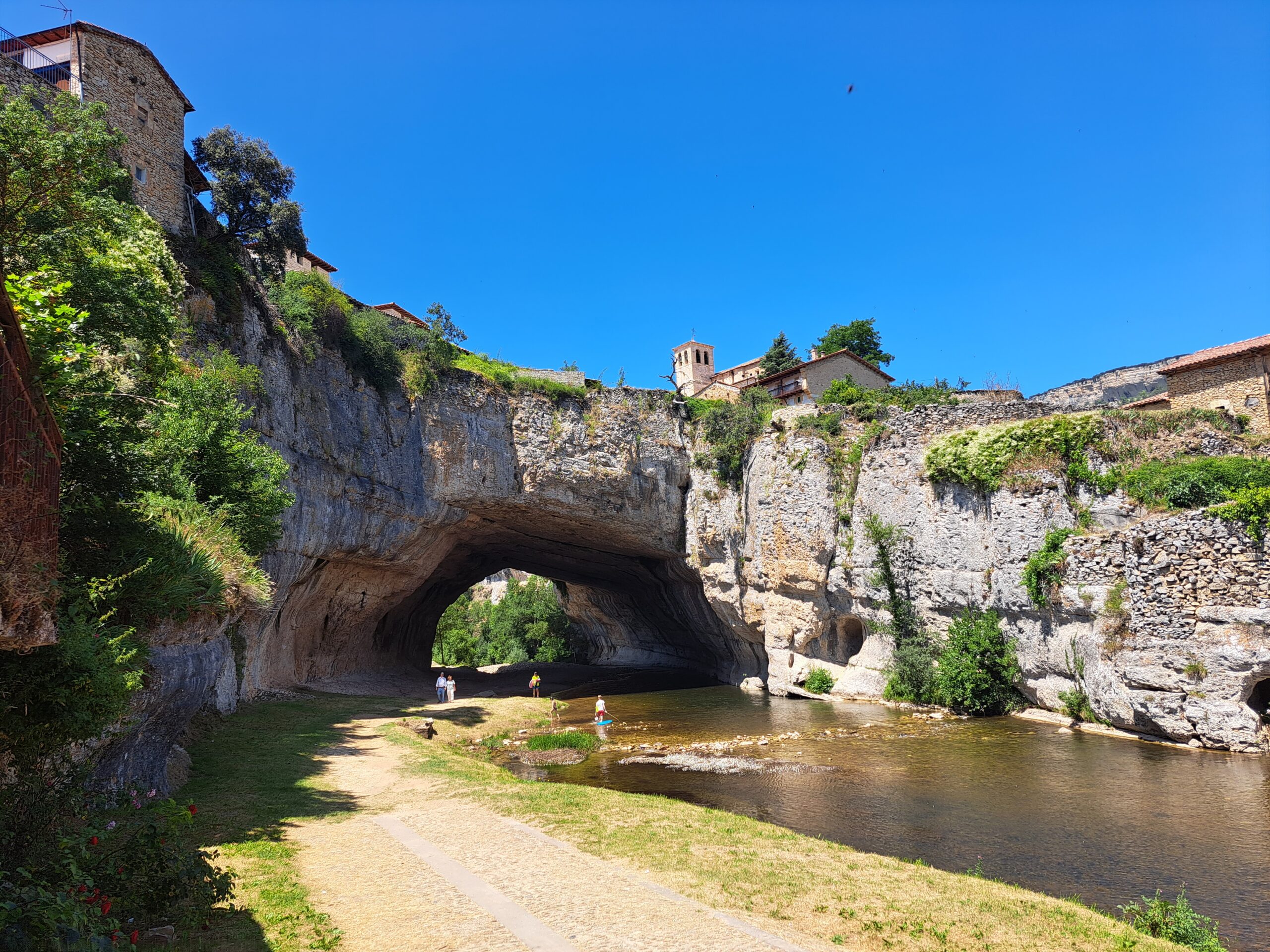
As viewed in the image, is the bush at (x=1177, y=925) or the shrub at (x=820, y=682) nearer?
the bush at (x=1177, y=925)

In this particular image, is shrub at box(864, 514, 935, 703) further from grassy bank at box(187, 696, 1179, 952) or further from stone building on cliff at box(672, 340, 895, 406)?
grassy bank at box(187, 696, 1179, 952)

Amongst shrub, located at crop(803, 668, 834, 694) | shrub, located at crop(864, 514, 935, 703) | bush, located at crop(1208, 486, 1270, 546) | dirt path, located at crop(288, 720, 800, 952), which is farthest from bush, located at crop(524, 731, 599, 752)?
bush, located at crop(1208, 486, 1270, 546)

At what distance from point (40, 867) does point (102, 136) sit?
11.6m

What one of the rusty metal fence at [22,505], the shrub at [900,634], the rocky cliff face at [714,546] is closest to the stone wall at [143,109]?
the rocky cliff face at [714,546]

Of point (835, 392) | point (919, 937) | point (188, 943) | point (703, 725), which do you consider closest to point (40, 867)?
point (188, 943)

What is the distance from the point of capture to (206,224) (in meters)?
24.4

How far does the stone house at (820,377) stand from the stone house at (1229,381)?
18756 mm

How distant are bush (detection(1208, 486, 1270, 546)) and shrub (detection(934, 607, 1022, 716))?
7.76m

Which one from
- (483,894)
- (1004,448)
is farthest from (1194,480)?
(483,894)

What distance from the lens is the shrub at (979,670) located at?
944 inches

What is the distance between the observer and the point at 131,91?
71.6 ft

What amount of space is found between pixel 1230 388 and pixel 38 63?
4140 centimetres

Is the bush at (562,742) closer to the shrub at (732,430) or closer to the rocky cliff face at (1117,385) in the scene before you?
the shrub at (732,430)

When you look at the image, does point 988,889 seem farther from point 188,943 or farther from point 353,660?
point 353,660
